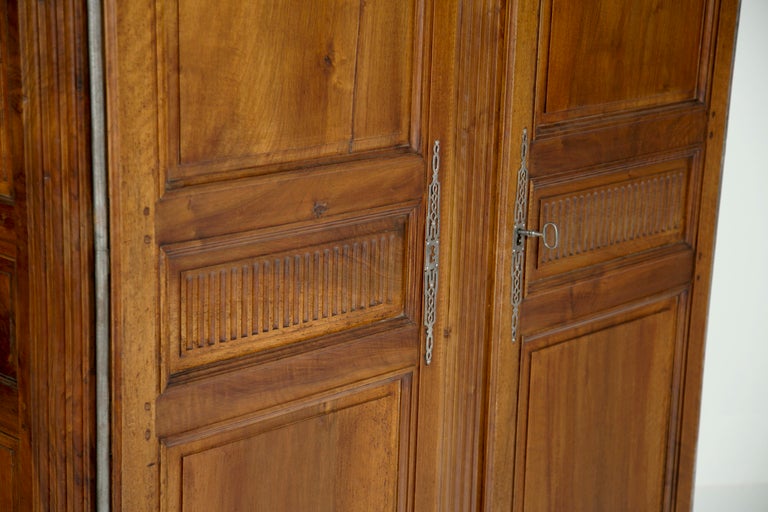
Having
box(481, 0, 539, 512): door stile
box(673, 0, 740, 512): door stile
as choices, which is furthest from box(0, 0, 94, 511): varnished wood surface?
box(673, 0, 740, 512): door stile

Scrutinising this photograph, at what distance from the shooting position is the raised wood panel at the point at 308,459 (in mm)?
1919

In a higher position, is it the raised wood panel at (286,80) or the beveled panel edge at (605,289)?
the raised wood panel at (286,80)

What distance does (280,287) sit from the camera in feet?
6.44

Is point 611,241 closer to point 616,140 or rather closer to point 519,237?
point 616,140

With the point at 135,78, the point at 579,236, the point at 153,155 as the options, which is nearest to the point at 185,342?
the point at 153,155

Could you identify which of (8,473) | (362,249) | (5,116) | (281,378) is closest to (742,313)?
(362,249)

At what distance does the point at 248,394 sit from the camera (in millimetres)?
1954

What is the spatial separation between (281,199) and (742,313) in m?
2.35

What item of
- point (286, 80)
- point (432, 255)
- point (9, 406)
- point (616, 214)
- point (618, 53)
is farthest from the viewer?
point (616, 214)

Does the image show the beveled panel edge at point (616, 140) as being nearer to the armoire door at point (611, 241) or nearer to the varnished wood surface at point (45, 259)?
the armoire door at point (611, 241)

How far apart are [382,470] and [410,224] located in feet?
1.52

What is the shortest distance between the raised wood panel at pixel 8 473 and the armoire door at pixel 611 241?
98 centimetres

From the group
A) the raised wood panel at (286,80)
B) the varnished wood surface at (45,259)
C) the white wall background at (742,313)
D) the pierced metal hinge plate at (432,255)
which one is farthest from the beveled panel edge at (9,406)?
the white wall background at (742,313)

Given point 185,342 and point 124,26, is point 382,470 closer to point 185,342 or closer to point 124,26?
point 185,342
